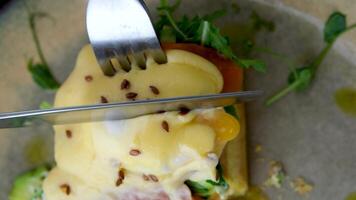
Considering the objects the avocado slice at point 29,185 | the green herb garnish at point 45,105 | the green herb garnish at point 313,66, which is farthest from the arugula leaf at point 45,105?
the green herb garnish at point 313,66

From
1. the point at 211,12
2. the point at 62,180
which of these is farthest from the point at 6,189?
the point at 211,12

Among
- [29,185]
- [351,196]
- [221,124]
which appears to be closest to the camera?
[221,124]

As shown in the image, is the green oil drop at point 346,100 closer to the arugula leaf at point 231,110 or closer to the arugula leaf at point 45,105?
the arugula leaf at point 231,110

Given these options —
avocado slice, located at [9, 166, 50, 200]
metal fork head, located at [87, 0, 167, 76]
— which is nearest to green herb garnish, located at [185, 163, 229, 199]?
metal fork head, located at [87, 0, 167, 76]

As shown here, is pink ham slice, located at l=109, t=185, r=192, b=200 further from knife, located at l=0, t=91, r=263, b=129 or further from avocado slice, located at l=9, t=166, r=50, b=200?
avocado slice, located at l=9, t=166, r=50, b=200

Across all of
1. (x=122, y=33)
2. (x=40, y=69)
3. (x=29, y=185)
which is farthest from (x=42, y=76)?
(x=122, y=33)

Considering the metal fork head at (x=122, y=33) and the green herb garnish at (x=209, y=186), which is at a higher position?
the metal fork head at (x=122, y=33)

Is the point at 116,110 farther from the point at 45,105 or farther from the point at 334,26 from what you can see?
the point at 334,26
